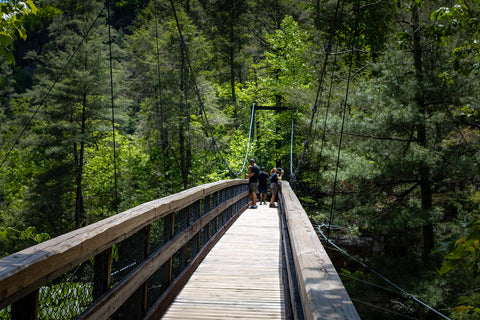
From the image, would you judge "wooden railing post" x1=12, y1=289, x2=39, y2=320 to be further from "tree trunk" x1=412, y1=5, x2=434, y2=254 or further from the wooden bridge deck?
"tree trunk" x1=412, y1=5, x2=434, y2=254

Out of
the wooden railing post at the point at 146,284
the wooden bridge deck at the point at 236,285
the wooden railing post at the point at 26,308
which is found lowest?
the wooden bridge deck at the point at 236,285

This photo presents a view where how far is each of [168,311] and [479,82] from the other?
30.4ft

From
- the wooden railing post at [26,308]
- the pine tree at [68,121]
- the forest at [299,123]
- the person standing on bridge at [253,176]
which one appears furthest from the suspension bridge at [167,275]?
the pine tree at [68,121]

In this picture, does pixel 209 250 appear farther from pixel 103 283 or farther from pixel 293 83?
pixel 293 83

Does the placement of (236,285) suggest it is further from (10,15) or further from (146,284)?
(10,15)

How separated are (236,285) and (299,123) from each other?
766 inches

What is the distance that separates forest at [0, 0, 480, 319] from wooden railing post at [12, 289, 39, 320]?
5.88 feet

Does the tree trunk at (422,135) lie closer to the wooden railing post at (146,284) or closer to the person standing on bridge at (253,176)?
the person standing on bridge at (253,176)

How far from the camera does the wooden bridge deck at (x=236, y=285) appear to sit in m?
2.99

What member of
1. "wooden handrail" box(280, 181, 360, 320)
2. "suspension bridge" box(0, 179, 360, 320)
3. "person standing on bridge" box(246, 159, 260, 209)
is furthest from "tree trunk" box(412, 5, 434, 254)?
"wooden handrail" box(280, 181, 360, 320)

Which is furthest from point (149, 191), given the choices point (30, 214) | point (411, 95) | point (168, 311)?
point (168, 311)

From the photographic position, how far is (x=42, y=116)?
18125mm

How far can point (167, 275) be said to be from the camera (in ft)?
10.7

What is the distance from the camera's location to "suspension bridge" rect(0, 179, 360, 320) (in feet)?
4.25
